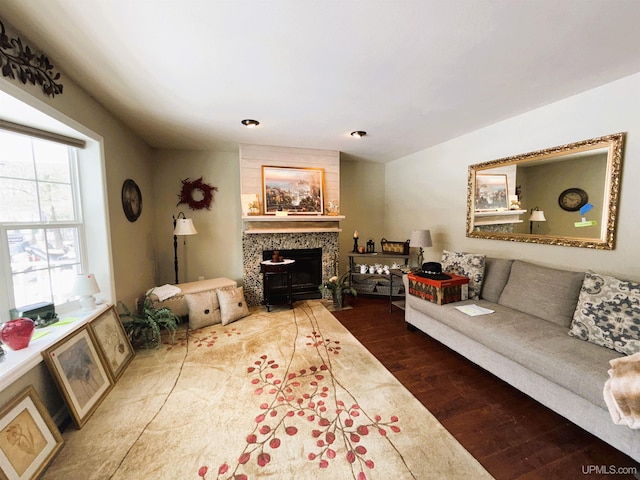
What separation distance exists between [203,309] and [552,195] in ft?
13.5

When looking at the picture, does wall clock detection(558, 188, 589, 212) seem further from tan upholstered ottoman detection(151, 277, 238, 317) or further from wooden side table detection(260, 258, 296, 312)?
tan upholstered ottoman detection(151, 277, 238, 317)

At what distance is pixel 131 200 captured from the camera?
2.94 meters

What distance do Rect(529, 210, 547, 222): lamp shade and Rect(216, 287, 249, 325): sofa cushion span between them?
142 inches

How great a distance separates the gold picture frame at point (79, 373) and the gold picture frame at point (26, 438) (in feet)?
0.58

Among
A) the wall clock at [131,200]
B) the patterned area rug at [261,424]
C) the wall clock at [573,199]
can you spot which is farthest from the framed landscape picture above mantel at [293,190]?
the wall clock at [573,199]

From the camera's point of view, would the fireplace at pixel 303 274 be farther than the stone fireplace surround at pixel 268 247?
Yes

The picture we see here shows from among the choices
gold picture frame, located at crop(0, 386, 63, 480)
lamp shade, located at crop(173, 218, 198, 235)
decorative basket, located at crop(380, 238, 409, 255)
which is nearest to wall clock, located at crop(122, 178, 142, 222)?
lamp shade, located at crop(173, 218, 198, 235)

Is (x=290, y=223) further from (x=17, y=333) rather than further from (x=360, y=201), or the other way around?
(x=17, y=333)

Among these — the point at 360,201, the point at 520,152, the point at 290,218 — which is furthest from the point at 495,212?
the point at 290,218

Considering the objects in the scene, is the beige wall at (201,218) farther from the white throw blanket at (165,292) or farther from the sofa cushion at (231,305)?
the sofa cushion at (231,305)

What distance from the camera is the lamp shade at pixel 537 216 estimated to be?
2521 millimetres

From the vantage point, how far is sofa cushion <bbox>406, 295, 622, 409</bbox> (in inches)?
57.6

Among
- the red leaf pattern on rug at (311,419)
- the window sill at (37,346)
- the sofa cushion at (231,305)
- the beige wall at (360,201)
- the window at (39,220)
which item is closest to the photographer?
the window sill at (37,346)

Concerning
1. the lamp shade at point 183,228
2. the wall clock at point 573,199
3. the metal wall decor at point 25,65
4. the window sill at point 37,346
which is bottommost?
the window sill at point 37,346
